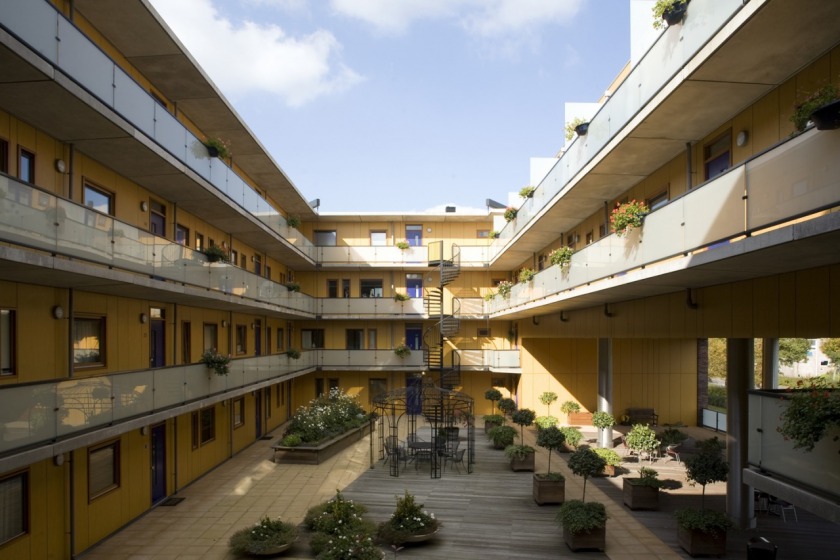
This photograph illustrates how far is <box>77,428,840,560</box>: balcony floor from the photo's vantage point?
36.9 ft

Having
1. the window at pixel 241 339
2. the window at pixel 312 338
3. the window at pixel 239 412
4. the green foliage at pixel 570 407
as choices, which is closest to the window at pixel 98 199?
the window at pixel 241 339

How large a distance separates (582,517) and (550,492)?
2984 mm

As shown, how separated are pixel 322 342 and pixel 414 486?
16.5m

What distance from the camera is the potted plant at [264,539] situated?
10820mm

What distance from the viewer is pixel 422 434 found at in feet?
80.9

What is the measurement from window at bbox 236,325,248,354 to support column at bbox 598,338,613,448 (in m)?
13.7

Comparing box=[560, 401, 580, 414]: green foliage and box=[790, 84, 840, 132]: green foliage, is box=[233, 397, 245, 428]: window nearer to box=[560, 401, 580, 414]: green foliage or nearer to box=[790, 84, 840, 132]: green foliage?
box=[560, 401, 580, 414]: green foliage

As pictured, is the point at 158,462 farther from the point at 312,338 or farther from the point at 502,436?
the point at 312,338

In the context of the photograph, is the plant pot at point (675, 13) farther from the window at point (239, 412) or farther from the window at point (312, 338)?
the window at point (312, 338)

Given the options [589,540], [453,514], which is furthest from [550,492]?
[589,540]

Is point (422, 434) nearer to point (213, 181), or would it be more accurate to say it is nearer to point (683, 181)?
point (213, 181)

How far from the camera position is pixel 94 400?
10.1 metres

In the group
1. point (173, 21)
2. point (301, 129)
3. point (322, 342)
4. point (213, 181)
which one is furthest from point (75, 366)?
point (322, 342)

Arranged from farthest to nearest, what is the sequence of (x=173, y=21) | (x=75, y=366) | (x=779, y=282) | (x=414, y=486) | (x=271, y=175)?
(x=271, y=175)
(x=414, y=486)
(x=173, y=21)
(x=75, y=366)
(x=779, y=282)
